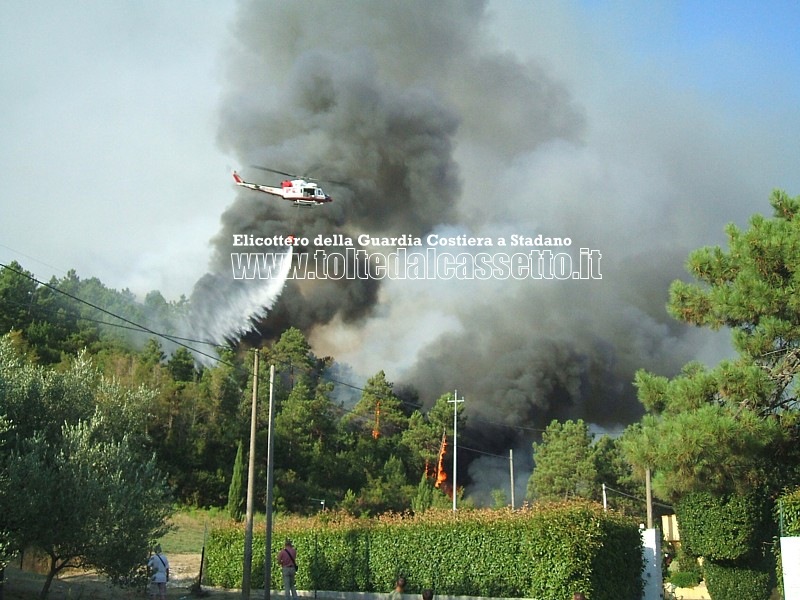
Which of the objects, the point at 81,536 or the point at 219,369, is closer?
the point at 81,536

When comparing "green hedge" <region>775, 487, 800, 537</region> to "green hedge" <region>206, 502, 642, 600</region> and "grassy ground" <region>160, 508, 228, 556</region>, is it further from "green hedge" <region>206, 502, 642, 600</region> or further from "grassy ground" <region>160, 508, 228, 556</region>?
"grassy ground" <region>160, 508, 228, 556</region>

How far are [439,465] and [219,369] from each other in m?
16.9

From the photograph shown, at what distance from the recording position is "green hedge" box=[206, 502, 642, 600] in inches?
663

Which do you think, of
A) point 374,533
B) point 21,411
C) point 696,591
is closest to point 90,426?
point 21,411

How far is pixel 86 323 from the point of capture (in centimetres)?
5728

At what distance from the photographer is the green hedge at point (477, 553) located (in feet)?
55.2

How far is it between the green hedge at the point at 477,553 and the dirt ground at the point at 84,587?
2265 millimetres

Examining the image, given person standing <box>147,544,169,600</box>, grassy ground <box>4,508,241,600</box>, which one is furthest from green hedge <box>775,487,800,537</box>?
person standing <box>147,544,169,600</box>

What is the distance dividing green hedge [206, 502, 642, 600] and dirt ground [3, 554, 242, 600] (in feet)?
7.43

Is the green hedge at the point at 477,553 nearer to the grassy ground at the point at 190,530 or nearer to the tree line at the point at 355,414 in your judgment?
the tree line at the point at 355,414

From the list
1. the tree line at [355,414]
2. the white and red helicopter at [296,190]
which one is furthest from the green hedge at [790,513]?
the white and red helicopter at [296,190]

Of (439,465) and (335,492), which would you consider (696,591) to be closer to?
(335,492)

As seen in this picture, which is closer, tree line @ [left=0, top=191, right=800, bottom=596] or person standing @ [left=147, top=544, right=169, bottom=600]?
tree line @ [left=0, top=191, right=800, bottom=596]

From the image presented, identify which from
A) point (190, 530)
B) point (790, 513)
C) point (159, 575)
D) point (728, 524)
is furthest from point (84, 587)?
point (190, 530)
